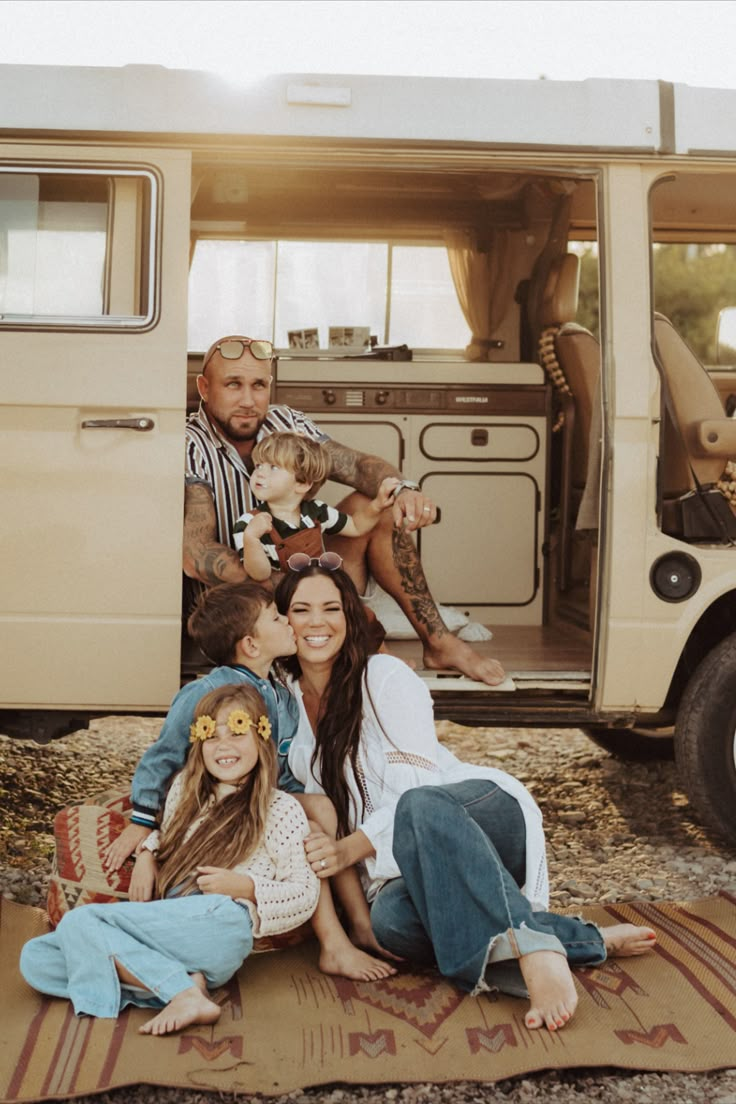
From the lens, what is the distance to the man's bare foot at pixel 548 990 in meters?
3.12

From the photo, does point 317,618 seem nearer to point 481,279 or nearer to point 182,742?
point 182,742

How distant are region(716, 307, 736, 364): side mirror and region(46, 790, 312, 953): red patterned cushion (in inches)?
170

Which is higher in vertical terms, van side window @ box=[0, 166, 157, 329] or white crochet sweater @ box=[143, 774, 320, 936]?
van side window @ box=[0, 166, 157, 329]

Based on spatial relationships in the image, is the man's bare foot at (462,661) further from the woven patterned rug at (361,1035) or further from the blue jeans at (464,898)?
the woven patterned rug at (361,1035)

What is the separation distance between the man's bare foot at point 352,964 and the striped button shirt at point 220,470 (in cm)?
145

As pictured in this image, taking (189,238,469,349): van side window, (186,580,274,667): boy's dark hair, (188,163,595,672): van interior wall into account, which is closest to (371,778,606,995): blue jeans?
(186,580,274,667): boy's dark hair

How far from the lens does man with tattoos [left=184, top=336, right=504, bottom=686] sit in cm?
439

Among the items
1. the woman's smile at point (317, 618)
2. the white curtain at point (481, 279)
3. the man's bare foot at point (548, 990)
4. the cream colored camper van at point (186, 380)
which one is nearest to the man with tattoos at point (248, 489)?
the cream colored camper van at point (186, 380)

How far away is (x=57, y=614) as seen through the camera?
416cm

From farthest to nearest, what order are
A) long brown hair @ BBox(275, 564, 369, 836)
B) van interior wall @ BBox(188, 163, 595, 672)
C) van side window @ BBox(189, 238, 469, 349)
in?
van side window @ BBox(189, 238, 469, 349), van interior wall @ BBox(188, 163, 595, 672), long brown hair @ BBox(275, 564, 369, 836)

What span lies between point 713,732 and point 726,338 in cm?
313

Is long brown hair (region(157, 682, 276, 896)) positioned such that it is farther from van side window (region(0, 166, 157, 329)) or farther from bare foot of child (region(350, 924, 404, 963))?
van side window (region(0, 166, 157, 329))

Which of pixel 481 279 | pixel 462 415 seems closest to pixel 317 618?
pixel 462 415

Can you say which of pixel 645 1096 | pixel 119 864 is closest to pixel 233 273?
pixel 119 864
